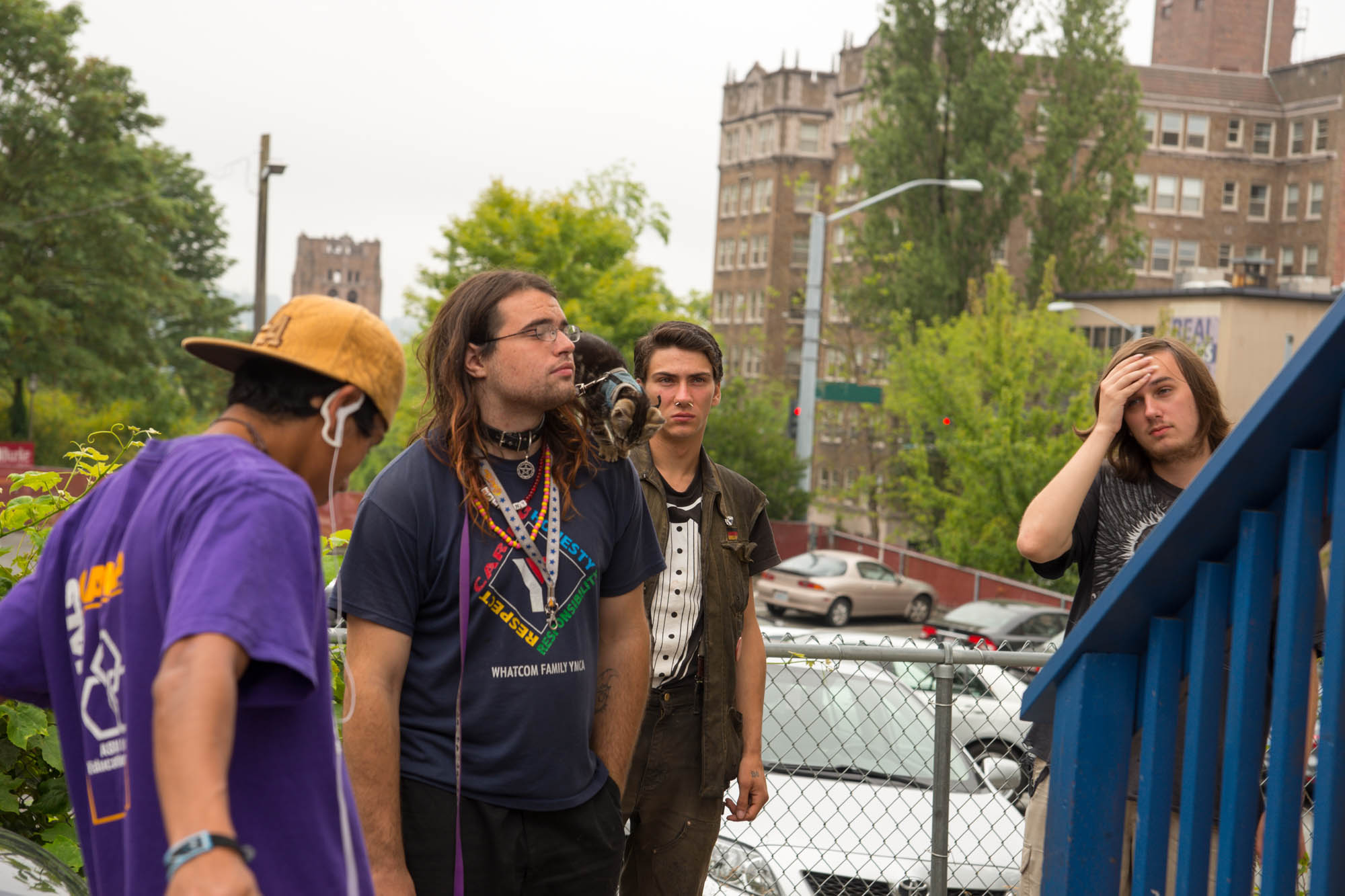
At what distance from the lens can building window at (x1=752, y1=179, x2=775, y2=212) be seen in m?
73.8

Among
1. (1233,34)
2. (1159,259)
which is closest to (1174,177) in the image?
(1159,259)

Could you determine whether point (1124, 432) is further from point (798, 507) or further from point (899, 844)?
point (798, 507)

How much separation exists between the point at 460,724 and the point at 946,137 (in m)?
43.8

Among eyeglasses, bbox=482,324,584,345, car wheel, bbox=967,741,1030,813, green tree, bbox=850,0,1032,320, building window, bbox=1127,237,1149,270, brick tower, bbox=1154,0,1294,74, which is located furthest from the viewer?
brick tower, bbox=1154,0,1294,74

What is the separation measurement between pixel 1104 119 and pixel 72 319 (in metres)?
33.9

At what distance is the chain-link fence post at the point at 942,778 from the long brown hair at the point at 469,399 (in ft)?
5.70

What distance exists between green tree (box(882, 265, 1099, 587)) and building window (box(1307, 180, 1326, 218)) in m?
37.9

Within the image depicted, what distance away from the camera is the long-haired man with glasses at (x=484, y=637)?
267 centimetres

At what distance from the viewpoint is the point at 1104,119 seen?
1810 inches

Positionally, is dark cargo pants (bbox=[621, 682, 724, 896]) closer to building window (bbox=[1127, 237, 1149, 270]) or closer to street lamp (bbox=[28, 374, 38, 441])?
street lamp (bbox=[28, 374, 38, 441])

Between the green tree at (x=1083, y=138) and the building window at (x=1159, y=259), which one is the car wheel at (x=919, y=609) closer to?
the green tree at (x=1083, y=138)

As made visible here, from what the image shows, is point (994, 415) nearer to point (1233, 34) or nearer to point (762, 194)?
point (762, 194)

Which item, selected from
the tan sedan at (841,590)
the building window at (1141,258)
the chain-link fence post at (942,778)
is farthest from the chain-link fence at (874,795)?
the building window at (1141,258)

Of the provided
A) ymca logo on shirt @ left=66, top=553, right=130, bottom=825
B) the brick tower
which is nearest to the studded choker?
ymca logo on shirt @ left=66, top=553, right=130, bottom=825
